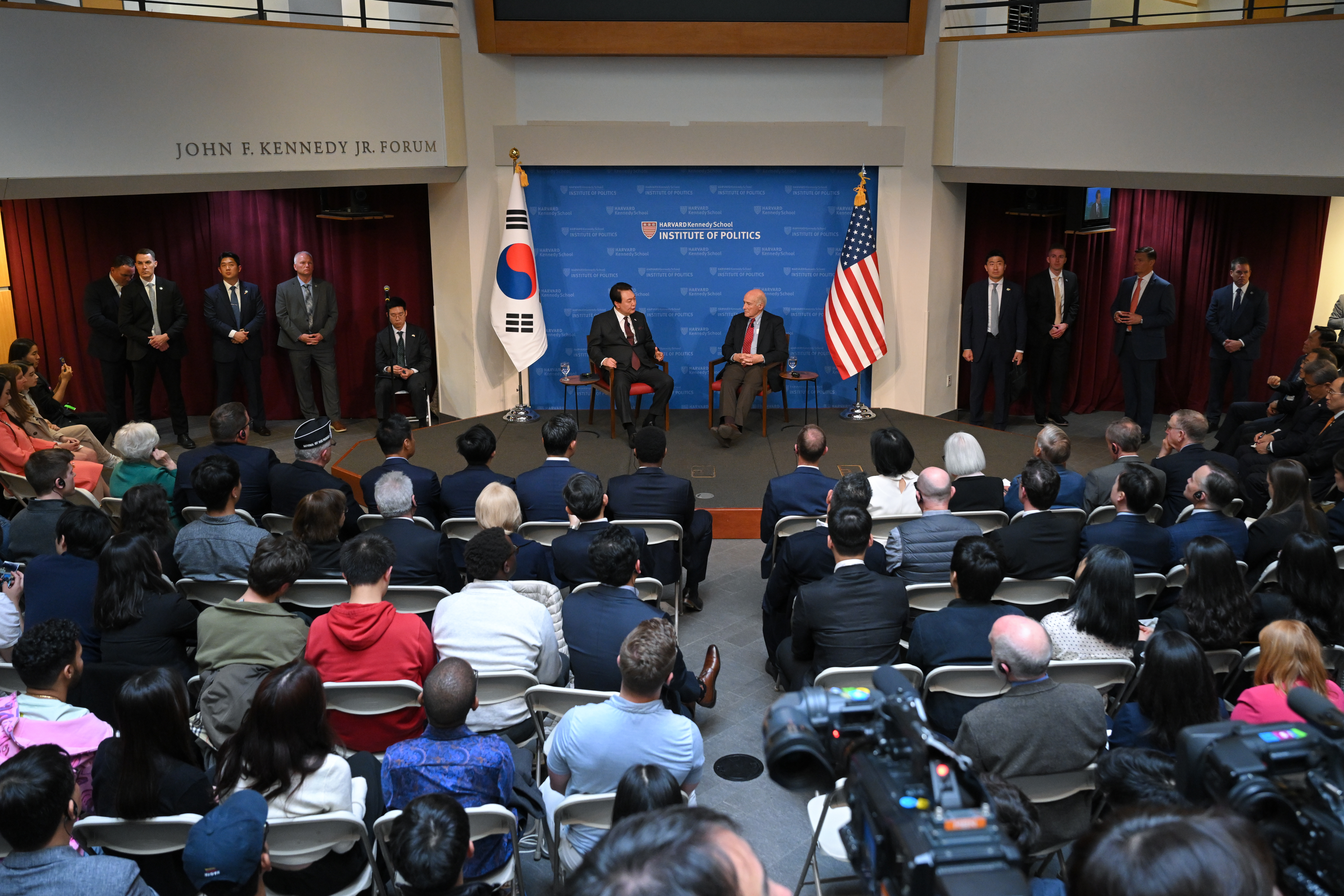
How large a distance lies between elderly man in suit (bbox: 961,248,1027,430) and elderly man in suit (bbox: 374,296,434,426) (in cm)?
463

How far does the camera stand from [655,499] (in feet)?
17.5

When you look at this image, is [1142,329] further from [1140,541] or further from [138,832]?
[138,832]

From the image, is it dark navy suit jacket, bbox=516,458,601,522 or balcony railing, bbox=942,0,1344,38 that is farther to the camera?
balcony railing, bbox=942,0,1344,38

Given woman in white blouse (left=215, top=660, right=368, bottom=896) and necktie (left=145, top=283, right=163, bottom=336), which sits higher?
necktie (left=145, top=283, right=163, bottom=336)

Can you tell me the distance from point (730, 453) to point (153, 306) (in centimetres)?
474

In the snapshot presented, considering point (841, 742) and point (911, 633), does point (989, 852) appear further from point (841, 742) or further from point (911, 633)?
point (911, 633)

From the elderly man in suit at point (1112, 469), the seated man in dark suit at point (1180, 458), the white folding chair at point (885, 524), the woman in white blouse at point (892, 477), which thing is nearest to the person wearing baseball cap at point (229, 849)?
the white folding chair at point (885, 524)

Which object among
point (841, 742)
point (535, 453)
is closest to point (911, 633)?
point (841, 742)

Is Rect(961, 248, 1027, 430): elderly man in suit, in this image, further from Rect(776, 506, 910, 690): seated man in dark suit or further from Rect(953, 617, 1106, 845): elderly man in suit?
Rect(953, 617, 1106, 845): elderly man in suit

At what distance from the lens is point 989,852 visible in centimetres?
155

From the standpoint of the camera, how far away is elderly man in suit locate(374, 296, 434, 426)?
914 centimetres

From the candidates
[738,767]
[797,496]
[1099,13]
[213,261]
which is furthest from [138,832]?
[1099,13]

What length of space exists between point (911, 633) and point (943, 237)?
6220mm

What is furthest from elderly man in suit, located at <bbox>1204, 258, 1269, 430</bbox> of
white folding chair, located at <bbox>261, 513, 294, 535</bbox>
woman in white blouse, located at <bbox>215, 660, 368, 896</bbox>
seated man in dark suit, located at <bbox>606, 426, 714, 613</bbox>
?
woman in white blouse, located at <bbox>215, 660, 368, 896</bbox>
